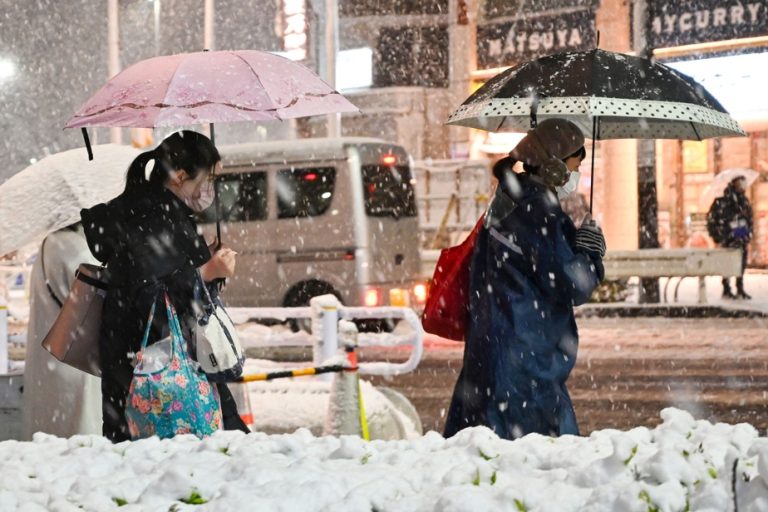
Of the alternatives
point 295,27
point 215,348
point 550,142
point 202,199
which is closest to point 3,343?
point 202,199

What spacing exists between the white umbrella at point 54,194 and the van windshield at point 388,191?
1273 cm

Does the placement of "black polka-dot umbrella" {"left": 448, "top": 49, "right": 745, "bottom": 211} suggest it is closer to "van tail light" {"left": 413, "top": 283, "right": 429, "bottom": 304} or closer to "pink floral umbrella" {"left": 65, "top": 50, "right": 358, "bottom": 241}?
"pink floral umbrella" {"left": 65, "top": 50, "right": 358, "bottom": 241}

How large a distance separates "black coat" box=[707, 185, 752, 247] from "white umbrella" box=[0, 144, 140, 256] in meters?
16.5

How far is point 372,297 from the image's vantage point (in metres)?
16.6

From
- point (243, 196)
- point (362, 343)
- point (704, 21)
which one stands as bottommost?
point (362, 343)

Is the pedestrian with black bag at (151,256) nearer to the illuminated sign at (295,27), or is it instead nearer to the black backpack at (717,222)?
the black backpack at (717,222)

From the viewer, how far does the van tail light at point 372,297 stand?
16.5 metres

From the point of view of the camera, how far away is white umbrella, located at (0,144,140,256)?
432 centimetres

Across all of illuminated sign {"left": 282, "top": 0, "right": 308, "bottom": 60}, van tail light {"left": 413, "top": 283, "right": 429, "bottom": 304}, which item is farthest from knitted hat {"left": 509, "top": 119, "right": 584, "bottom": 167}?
illuminated sign {"left": 282, "top": 0, "right": 308, "bottom": 60}

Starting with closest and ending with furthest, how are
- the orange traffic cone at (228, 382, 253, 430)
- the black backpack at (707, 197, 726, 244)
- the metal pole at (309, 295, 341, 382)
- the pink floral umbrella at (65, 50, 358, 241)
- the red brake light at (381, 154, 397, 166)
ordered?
the pink floral umbrella at (65, 50, 358, 241) → the orange traffic cone at (228, 382, 253, 430) → the metal pole at (309, 295, 341, 382) → the red brake light at (381, 154, 397, 166) → the black backpack at (707, 197, 726, 244)

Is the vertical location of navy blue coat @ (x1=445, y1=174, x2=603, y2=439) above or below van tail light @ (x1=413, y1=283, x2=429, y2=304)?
above

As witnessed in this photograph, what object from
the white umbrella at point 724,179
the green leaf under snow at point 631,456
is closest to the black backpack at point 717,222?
the white umbrella at point 724,179

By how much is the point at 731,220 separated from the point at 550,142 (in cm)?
1637

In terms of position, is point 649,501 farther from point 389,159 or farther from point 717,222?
point 717,222
